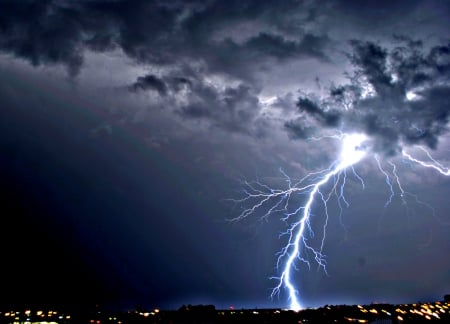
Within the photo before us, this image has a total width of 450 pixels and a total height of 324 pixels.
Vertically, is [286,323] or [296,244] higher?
[296,244]

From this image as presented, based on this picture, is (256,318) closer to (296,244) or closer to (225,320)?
(225,320)

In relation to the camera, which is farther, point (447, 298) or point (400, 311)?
point (447, 298)

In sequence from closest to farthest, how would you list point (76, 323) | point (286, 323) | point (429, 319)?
point (429, 319)
point (286, 323)
point (76, 323)

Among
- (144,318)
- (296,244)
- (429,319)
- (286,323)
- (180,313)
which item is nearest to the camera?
(296,244)

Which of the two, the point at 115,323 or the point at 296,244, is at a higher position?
the point at 296,244

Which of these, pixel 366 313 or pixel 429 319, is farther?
pixel 366 313

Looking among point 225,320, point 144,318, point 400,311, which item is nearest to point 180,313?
point 144,318

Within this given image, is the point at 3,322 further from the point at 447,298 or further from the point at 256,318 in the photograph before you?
the point at 447,298

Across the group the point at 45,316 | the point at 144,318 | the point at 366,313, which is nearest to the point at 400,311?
the point at 366,313

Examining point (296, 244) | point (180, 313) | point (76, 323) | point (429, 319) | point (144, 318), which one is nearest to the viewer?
point (296, 244)
